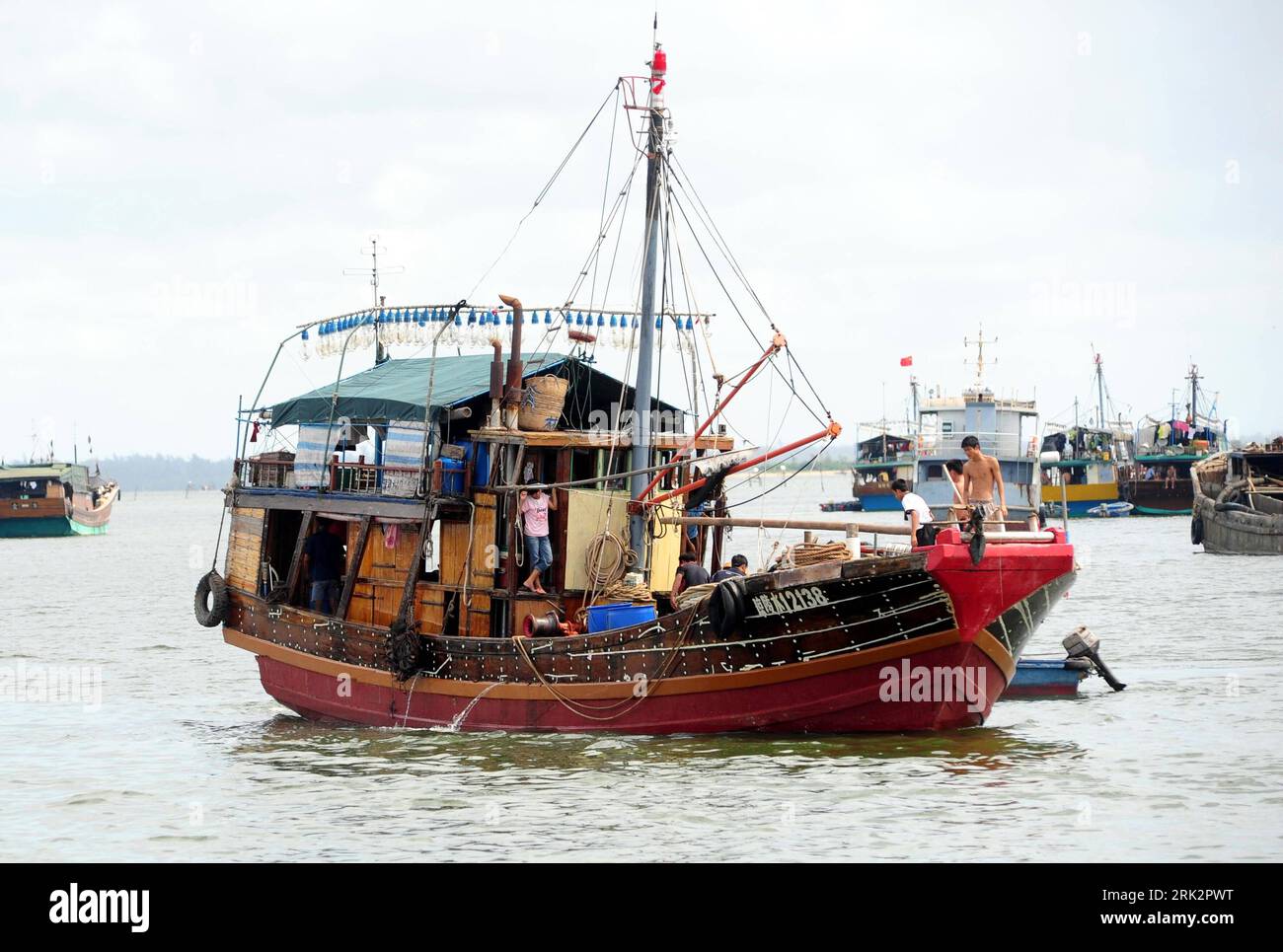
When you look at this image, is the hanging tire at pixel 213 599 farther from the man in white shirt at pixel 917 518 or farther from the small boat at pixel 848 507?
the small boat at pixel 848 507

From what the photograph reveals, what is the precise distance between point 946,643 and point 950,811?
2.30 meters

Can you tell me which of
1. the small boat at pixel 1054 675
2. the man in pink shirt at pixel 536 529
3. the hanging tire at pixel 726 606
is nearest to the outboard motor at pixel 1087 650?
the small boat at pixel 1054 675

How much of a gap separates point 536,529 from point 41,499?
70.8 meters

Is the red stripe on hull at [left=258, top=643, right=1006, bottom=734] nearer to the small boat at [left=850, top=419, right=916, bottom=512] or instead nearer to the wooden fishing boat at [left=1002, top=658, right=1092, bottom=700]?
the wooden fishing boat at [left=1002, top=658, right=1092, bottom=700]

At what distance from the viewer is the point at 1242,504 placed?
5481 centimetres

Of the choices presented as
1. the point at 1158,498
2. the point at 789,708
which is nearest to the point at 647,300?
the point at 789,708

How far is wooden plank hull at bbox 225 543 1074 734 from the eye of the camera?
15.2 metres

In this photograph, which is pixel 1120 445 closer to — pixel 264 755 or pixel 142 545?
pixel 142 545

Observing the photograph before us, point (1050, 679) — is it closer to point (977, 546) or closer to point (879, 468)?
point (977, 546)

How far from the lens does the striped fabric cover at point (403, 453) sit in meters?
18.2

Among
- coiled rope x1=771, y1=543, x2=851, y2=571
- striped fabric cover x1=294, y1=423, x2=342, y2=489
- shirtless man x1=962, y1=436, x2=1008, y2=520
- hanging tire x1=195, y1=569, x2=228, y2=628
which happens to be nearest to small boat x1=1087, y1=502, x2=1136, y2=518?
hanging tire x1=195, y1=569, x2=228, y2=628

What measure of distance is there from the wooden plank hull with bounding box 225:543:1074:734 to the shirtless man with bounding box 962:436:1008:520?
624mm

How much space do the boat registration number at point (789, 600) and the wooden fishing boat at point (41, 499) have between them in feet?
236
